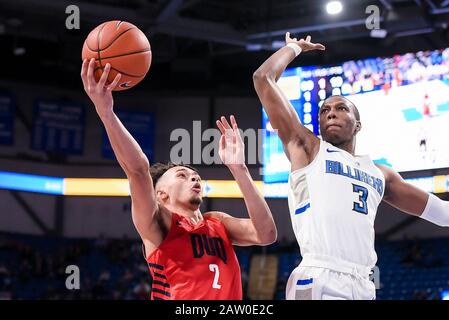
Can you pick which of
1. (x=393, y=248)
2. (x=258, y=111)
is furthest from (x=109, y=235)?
(x=393, y=248)

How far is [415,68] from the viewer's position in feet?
43.1

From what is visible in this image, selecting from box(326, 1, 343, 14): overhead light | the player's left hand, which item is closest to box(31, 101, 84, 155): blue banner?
box(326, 1, 343, 14): overhead light

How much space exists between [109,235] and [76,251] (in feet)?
3.77

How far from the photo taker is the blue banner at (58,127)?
18.7 m

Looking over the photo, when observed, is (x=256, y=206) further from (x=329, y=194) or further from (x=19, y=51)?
(x=19, y=51)

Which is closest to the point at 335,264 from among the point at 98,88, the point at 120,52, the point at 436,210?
the point at 436,210

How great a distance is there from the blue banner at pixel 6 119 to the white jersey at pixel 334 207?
1543 cm

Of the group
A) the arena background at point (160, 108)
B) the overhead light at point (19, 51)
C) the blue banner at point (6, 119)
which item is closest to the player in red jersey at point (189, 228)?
the arena background at point (160, 108)

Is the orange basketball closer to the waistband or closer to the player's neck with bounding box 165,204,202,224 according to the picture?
the player's neck with bounding box 165,204,202,224

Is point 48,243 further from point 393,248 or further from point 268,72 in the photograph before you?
point 268,72

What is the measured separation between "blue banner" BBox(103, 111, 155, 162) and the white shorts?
15.1m

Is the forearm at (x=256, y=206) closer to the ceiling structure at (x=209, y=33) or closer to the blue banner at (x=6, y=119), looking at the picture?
the ceiling structure at (x=209, y=33)

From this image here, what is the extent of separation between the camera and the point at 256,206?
13.9ft
